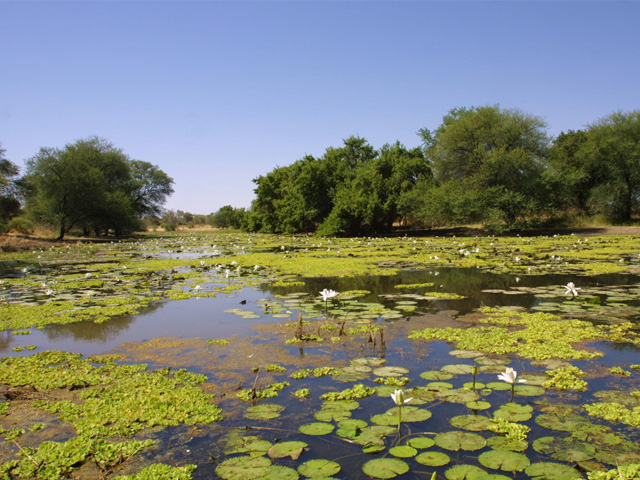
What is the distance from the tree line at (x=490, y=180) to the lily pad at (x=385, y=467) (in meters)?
26.8

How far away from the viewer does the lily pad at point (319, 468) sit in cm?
264

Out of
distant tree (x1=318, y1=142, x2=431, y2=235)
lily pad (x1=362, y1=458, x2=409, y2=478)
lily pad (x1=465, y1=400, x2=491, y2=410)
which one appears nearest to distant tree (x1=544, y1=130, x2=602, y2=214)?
distant tree (x1=318, y1=142, x2=431, y2=235)

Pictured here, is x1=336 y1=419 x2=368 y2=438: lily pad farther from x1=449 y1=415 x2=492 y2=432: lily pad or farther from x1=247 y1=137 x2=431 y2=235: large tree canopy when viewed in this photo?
x1=247 y1=137 x2=431 y2=235: large tree canopy

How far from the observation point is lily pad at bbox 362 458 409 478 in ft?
8.58

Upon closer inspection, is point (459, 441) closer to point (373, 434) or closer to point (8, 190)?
→ point (373, 434)

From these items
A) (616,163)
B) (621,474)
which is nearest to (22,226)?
(621,474)

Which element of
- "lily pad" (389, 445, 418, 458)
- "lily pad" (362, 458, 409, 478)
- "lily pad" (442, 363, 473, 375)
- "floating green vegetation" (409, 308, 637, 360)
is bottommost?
"lily pad" (362, 458, 409, 478)

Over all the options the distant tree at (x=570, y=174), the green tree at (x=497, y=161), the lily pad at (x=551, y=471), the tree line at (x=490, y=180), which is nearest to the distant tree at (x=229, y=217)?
the tree line at (x=490, y=180)

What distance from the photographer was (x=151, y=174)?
57.2m

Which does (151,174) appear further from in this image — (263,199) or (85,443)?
(85,443)

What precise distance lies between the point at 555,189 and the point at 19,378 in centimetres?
3055

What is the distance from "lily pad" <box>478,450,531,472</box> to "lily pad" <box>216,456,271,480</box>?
1368 mm

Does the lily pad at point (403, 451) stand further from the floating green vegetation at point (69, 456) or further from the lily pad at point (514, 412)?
the floating green vegetation at point (69, 456)

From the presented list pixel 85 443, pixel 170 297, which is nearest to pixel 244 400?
pixel 85 443
